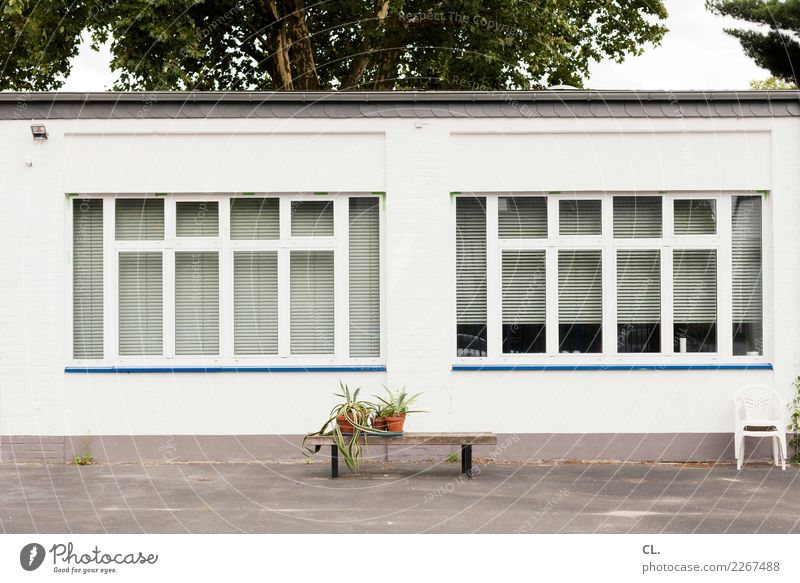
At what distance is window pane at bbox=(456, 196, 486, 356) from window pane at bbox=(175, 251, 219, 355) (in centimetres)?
282

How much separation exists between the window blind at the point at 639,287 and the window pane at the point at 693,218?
0.42 metres

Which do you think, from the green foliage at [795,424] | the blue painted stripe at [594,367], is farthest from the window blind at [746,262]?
the green foliage at [795,424]

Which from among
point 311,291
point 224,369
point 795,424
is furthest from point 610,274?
point 224,369

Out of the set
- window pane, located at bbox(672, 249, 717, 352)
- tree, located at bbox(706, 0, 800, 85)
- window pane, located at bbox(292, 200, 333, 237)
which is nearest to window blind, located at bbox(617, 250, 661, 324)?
window pane, located at bbox(672, 249, 717, 352)

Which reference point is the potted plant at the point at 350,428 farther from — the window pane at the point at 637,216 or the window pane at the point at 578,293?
the window pane at the point at 637,216

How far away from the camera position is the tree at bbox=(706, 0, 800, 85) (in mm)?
29859

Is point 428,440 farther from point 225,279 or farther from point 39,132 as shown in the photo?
point 39,132

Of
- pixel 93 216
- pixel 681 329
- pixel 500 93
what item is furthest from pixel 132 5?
pixel 681 329

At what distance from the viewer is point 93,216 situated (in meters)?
12.8

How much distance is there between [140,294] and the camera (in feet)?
42.3

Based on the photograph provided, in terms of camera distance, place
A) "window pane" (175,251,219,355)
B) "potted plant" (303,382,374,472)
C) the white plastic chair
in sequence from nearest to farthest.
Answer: "potted plant" (303,382,374,472), the white plastic chair, "window pane" (175,251,219,355)

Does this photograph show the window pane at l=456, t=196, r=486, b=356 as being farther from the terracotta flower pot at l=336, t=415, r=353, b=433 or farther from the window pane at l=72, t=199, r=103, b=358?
the window pane at l=72, t=199, r=103, b=358

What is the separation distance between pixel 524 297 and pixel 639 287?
4.38 ft

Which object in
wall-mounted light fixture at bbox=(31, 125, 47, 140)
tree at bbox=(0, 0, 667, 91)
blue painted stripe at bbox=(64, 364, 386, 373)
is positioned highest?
tree at bbox=(0, 0, 667, 91)
